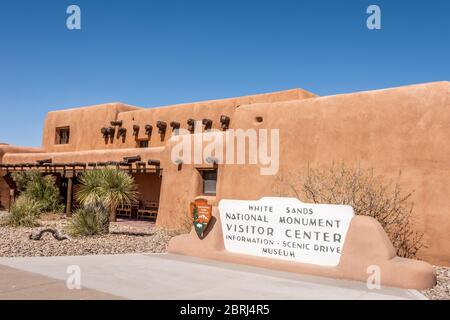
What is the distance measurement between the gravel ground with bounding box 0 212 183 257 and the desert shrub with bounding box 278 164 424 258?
4.65m

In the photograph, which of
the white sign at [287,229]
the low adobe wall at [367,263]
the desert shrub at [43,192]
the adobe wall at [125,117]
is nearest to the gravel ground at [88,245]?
the low adobe wall at [367,263]

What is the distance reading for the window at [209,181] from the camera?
15648mm

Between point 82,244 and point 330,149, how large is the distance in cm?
756

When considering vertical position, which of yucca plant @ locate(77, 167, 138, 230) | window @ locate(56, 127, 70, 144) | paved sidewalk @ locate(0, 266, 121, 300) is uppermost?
window @ locate(56, 127, 70, 144)

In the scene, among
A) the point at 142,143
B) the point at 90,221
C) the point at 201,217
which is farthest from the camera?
the point at 142,143

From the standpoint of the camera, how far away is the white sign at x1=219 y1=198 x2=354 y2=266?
310 inches

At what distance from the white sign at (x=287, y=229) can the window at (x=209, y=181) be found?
609 cm

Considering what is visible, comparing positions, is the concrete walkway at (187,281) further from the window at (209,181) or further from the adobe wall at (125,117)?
the adobe wall at (125,117)

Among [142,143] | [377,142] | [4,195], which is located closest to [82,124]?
[142,143]

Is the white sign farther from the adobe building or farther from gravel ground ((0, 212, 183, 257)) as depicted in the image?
the adobe building

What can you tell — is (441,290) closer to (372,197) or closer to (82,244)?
(372,197)

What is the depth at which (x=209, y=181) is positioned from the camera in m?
15.8

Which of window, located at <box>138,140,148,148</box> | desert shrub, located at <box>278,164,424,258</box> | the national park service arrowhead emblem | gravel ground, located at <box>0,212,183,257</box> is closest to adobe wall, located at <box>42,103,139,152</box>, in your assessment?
window, located at <box>138,140,148,148</box>

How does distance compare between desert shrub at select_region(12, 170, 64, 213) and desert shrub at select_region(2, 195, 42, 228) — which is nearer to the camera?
desert shrub at select_region(2, 195, 42, 228)
